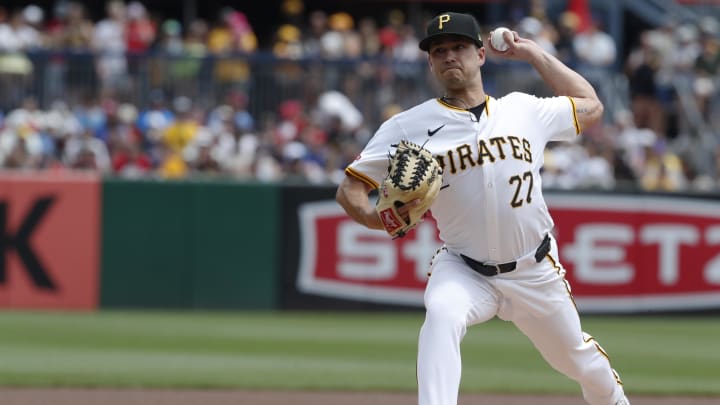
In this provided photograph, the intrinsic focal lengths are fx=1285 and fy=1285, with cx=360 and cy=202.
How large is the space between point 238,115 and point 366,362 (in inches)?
259

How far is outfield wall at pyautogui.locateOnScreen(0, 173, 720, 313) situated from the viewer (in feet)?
49.4

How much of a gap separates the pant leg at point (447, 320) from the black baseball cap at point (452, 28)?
1073 mm

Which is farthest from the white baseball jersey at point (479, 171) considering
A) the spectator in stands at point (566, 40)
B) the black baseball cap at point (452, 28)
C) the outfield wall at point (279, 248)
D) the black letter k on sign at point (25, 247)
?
the spectator in stands at point (566, 40)

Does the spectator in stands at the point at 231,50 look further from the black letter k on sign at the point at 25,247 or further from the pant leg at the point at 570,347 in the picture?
the pant leg at the point at 570,347

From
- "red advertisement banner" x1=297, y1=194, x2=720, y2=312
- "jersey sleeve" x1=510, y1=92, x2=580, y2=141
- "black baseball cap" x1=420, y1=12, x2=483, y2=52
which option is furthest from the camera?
"red advertisement banner" x1=297, y1=194, x2=720, y2=312

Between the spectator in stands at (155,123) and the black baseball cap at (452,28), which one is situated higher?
the black baseball cap at (452,28)

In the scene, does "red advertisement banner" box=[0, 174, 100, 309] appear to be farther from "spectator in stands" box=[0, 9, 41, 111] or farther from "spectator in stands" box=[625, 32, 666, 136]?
"spectator in stands" box=[625, 32, 666, 136]

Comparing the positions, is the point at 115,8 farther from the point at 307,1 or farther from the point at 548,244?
the point at 548,244

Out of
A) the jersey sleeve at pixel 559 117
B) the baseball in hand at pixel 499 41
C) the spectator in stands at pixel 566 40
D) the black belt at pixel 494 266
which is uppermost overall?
the spectator in stands at pixel 566 40

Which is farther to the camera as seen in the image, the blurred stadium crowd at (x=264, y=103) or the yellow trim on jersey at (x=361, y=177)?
the blurred stadium crowd at (x=264, y=103)

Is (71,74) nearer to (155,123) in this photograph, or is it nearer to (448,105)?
(155,123)

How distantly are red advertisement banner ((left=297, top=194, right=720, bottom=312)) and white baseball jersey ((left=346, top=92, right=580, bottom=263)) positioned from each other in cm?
897

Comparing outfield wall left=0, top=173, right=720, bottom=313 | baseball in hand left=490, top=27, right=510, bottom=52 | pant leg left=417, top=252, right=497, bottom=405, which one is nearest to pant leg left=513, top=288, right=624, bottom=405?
pant leg left=417, top=252, right=497, bottom=405

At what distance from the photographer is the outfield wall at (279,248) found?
1507 cm
